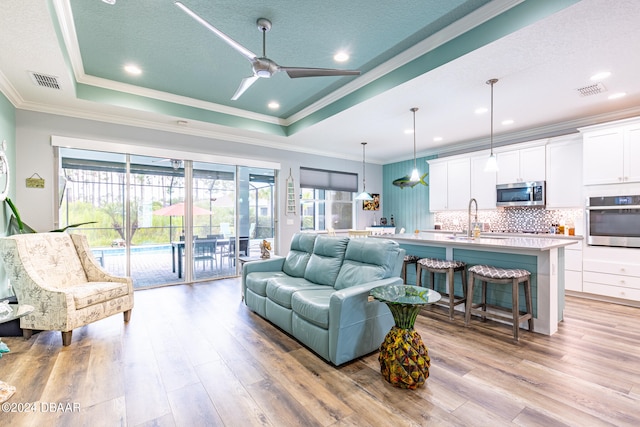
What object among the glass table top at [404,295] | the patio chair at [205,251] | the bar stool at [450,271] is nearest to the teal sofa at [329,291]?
the glass table top at [404,295]

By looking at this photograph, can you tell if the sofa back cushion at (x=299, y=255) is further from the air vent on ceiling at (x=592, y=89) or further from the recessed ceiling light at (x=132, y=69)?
the air vent on ceiling at (x=592, y=89)

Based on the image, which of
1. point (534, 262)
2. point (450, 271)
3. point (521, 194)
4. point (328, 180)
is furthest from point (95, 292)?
point (521, 194)

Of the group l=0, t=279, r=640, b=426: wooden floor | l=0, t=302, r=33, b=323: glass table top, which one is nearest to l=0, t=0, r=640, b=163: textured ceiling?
l=0, t=302, r=33, b=323: glass table top

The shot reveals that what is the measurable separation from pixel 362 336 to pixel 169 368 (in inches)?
63.0

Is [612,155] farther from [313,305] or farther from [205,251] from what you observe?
[205,251]

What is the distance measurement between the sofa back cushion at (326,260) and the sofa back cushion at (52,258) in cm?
265

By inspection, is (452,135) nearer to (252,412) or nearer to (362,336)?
(362,336)

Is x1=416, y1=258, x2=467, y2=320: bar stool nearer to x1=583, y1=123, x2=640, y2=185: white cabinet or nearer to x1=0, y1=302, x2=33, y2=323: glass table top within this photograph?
x1=583, y1=123, x2=640, y2=185: white cabinet

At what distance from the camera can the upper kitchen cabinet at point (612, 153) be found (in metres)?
3.98

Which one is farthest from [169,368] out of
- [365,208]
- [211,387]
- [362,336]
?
[365,208]

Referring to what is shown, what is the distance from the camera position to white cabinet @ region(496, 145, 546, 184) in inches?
199

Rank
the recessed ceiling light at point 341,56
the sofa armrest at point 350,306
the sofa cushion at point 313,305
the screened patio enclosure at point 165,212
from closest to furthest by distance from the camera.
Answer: the sofa armrest at point 350,306
the sofa cushion at point 313,305
the recessed ceiling light at point 341,56
the screened patio enclosure at point 165,212

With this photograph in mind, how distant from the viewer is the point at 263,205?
625cm

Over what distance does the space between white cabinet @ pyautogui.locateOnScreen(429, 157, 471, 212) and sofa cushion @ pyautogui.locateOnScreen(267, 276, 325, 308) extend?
4.23 m
